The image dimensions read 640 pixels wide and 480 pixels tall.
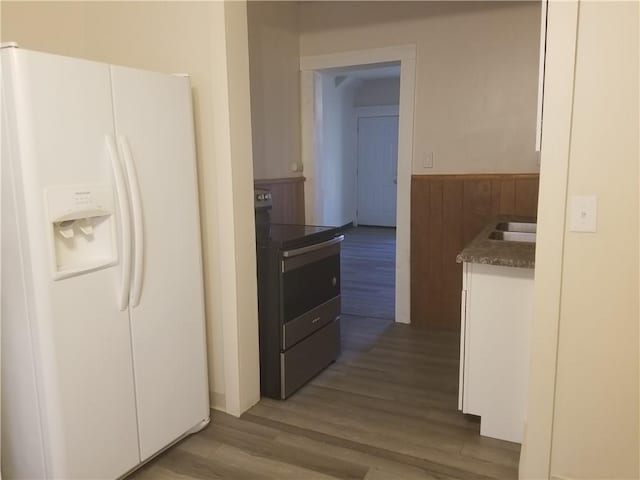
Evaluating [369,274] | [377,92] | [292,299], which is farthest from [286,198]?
[377,92]

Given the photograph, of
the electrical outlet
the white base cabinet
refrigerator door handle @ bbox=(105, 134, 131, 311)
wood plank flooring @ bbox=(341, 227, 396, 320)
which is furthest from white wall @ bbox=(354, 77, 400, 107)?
refrigerator door handle @ bbox=(105, 134, 131, 311)

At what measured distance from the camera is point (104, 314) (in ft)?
6.11

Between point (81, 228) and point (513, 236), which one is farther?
point (513, 236)

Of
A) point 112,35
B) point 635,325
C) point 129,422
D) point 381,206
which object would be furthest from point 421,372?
point 381,206

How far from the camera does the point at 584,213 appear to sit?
65.1 inches

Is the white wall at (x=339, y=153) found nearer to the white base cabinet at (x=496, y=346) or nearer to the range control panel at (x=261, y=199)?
the range control panel at (x=261, y=199)

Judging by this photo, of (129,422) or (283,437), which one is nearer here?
(129,422)

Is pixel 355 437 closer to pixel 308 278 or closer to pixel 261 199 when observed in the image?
pixel 308 278

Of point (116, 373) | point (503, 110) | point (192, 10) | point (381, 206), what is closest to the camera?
point (116, 373)

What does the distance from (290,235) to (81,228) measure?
1.20 meters

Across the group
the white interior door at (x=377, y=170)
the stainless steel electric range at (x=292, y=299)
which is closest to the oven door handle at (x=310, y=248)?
the stainless steel electric range at (x=292, y=299)

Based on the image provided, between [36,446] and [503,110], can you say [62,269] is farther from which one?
[503,110]

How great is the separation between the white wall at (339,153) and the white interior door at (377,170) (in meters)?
0.16

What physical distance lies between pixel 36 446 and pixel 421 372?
2.08m
